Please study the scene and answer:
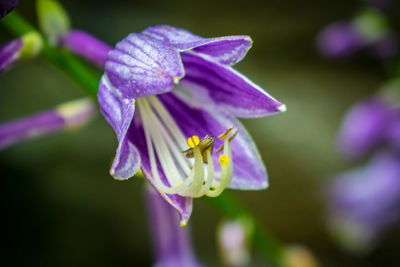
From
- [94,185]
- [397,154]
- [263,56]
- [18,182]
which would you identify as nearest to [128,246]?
[94,185]

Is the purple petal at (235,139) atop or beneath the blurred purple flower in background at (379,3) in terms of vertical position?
beneath

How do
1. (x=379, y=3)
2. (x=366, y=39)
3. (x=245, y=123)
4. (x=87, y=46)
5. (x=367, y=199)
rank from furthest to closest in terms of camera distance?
(x=245, y=123) < (x=367, y=199) < (x=366, y=39) < (x=379, y=3) < (x=87, y=46)

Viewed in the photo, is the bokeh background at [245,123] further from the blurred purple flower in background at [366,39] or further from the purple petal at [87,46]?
the purple petal at [87,46]

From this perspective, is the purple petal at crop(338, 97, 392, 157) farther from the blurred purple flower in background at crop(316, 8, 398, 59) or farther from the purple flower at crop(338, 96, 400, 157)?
the blurred purple flower in background at crop(316, 8, 398, 59)

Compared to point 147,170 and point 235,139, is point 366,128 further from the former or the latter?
point 147,170

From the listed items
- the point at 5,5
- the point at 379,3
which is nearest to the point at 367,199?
the point at 379,3

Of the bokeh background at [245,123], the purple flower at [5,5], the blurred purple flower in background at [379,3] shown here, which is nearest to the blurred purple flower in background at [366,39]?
the blurred purple flower in background at [379,3]
